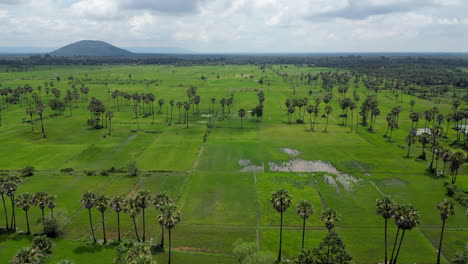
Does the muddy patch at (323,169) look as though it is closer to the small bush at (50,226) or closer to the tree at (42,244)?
the small bush at (50,226)

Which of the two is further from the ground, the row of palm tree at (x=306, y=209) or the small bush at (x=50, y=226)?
the row of palm tree at (x=306, y=209)

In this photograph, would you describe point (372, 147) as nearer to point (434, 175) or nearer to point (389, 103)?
point (434, 175)

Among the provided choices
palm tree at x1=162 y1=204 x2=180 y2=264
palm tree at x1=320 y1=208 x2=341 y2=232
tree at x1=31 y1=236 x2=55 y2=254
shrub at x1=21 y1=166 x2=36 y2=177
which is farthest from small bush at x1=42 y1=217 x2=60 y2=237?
palm tree at x1=320 y1=208 x2=341 y2=232

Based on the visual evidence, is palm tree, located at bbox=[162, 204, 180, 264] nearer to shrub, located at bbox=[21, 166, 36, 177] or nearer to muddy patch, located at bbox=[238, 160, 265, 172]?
muddy patch, located at bbox=[238, 160, 265, 172]

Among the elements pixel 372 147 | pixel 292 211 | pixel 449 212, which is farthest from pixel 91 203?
pixel 372 147

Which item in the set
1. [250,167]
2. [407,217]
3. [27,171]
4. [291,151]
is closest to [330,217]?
[407,217]

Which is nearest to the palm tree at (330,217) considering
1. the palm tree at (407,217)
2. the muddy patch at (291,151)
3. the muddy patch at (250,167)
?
the palm tree at (407,217)

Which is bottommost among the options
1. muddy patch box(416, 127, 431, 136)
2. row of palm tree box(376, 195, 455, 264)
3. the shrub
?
the shrub

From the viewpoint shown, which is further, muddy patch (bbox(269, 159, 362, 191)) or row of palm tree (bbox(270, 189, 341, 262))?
muddy patch (bbox(269, 159, 362, 191))
